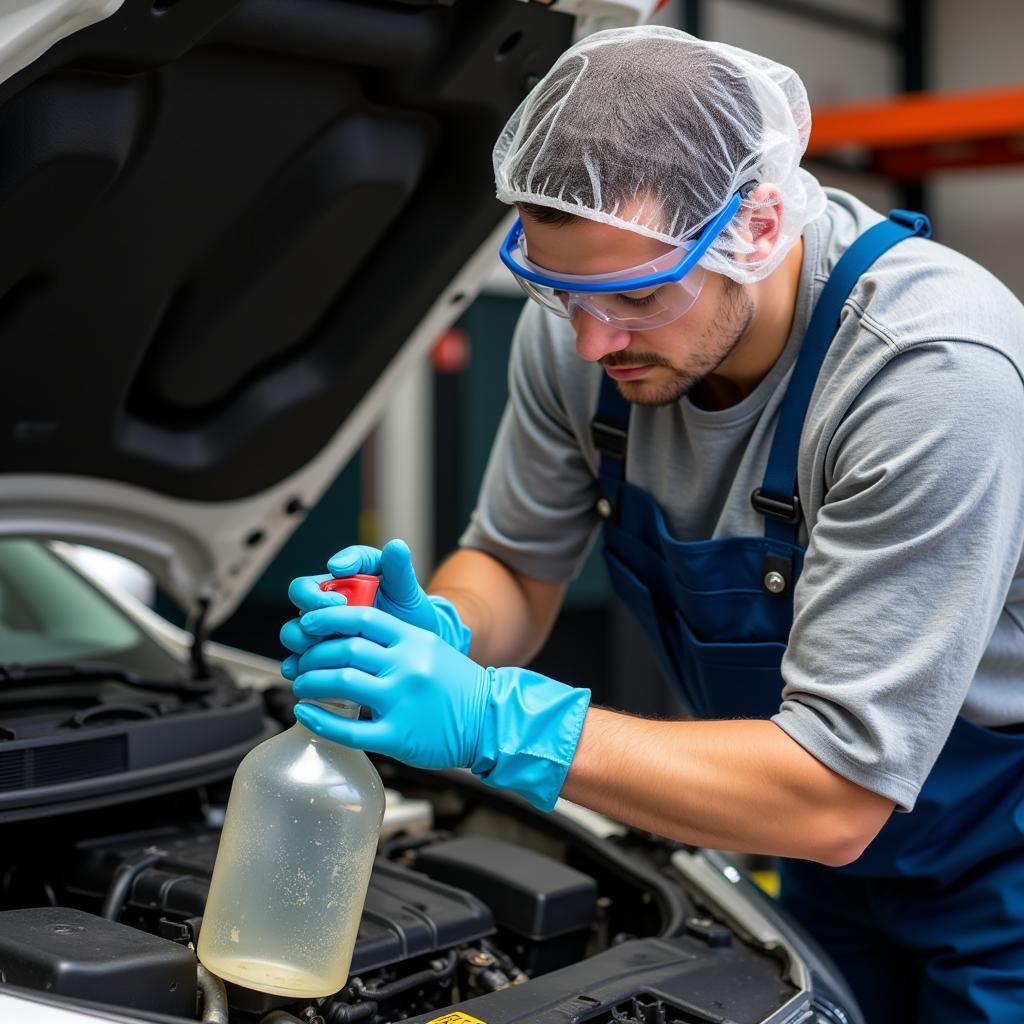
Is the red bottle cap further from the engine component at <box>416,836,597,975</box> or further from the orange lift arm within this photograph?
the orange lift arm

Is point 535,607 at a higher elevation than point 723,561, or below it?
below

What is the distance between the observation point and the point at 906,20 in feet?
23.5

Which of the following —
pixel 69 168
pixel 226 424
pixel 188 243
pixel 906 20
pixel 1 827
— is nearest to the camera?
pixel 69 168

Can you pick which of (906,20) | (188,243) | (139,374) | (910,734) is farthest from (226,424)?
(906,20)

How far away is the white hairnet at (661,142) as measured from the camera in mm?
1268

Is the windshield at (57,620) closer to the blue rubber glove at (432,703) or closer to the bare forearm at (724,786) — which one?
the blue rubber glove at (432,703)

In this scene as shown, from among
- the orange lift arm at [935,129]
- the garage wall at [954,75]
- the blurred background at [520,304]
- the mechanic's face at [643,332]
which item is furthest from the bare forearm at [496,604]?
the garage wall at [954,75]

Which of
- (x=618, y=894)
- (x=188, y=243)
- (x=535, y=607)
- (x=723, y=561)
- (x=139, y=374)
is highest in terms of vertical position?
(x=188, y=243)

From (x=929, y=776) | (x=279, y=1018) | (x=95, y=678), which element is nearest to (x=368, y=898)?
(x=279, y=1018)

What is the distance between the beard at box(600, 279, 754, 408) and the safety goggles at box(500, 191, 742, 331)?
53 mm

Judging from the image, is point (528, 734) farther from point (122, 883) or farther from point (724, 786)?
point (122, 883)

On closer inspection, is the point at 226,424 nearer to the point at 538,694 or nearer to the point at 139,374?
the point at 139,374

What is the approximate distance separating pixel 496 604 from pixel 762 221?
2.07ft

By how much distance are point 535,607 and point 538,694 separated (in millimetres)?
604
